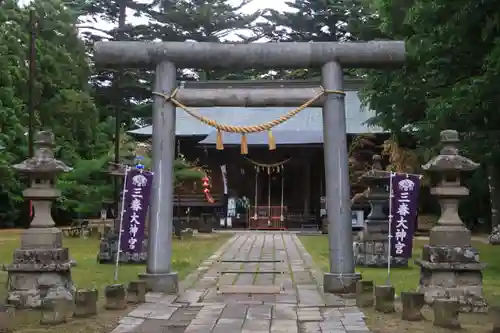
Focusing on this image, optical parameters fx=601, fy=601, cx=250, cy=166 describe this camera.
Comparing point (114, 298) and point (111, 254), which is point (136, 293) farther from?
point (111, 254)

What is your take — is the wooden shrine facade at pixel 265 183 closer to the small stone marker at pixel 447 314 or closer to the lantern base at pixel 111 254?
the lantern base at pixel 111 254

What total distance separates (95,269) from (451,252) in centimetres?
690

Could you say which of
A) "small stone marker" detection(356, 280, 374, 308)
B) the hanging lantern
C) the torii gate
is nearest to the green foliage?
the torii gate

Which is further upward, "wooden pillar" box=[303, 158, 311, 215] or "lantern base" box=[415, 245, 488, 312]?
"wooden pillar" box=[303, 158, 311, 215]

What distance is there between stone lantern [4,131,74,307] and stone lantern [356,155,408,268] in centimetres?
680

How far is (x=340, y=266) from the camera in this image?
8.74 metres

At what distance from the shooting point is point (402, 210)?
29.3 ft

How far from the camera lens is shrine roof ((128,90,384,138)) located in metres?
25.8

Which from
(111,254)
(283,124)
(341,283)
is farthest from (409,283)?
(283,124)

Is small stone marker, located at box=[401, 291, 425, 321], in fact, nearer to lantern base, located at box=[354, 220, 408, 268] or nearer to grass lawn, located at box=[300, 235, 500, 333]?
grass lawn, located at box=[300, 235, 500, 333]

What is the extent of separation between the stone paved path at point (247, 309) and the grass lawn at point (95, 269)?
11.3 inches

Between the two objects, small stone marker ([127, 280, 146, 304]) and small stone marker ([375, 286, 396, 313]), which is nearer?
small stone marker ([375, 286, 396, 313])

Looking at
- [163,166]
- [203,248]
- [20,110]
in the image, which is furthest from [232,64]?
[20,110]

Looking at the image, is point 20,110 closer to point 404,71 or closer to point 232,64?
point 404,71
